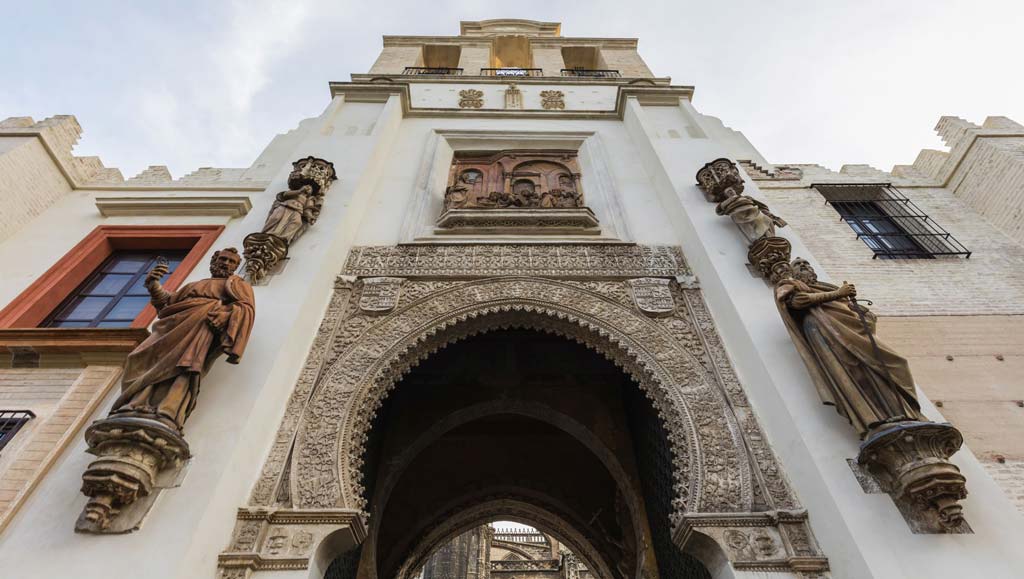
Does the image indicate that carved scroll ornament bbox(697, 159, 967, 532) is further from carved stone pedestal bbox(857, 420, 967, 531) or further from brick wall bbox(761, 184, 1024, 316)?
brick wall bbox(761, 184, 1024, 316)

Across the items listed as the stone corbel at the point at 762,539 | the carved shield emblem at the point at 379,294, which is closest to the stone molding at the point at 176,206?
the carved shield emblem at the point at 379,294

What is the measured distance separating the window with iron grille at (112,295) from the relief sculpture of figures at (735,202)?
635cm

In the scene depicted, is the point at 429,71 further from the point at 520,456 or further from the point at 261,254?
the point at 520,456

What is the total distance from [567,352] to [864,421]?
3.89 meters

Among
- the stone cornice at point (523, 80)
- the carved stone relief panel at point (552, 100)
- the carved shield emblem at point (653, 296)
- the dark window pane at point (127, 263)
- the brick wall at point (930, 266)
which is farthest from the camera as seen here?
the stone cornice at point (523, 80)

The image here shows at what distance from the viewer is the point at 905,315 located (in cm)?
511

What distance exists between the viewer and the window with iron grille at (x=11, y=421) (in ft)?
11.6

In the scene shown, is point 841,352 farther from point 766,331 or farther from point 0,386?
point 0,386

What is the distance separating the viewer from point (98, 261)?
18.7ft

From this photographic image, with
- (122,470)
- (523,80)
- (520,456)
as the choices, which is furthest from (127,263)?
(523,80)

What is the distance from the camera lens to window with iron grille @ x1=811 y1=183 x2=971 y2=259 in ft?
20.1

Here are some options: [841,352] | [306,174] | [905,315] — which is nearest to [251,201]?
[306,174]

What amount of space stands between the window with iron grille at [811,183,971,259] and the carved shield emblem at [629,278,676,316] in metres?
3.29

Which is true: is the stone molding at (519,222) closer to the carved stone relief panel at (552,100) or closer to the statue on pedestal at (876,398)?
the statue on pedestal at (876,398)
